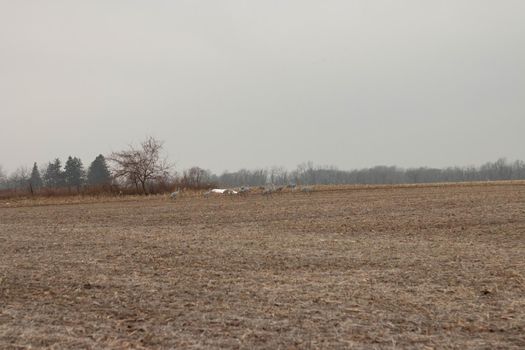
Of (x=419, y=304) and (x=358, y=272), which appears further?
(x=358, y=272)

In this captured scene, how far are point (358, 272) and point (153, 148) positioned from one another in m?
43.8

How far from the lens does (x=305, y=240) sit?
37.4 ft

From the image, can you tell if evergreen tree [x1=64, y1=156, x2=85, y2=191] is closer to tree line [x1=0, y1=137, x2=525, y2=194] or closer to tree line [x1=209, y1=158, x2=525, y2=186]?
tree line [x1=0, y1=137, x2=525, y2=194]

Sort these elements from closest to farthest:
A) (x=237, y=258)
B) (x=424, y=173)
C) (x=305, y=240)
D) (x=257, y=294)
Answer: (x=257, y=294) → (x=237, y=258) → (x=305, y=240) → (x=424, y=173)

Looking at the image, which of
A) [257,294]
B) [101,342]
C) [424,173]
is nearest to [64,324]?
[101,342]

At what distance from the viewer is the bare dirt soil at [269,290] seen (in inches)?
181

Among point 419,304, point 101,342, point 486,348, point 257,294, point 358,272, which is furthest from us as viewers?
point 358,272

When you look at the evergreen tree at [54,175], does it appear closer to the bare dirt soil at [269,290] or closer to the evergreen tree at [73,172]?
the evergreen tree at [73,172]

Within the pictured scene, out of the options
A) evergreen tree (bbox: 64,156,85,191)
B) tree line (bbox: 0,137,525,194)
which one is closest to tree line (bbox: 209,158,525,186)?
tree line (bbox: 0,137,525,194)

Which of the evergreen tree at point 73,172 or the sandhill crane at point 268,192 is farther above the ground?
the evergreen tree at point 73,172

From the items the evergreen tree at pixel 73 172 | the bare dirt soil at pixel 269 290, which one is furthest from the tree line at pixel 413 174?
the bare dirt soil at pixel 269 290

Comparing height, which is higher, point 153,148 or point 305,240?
point 153,148

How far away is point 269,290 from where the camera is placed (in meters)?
6.43

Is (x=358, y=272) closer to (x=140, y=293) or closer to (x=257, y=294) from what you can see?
(x=257, y=294)
